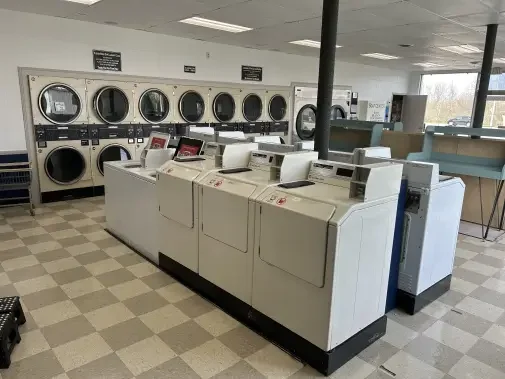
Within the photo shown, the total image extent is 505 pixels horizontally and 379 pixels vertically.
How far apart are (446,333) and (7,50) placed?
604 cm

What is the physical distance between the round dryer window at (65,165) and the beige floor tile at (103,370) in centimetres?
412

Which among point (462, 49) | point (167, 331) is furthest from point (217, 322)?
point (462, 49)

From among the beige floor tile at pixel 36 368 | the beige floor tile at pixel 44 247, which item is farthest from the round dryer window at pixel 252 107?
the beige floor tile at pixel 36 368

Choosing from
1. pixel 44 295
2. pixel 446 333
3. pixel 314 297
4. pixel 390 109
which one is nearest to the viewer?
pixel 314 297

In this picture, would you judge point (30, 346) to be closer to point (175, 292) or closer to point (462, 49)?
point (175, 292)

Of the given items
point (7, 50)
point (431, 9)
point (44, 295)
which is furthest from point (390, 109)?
point (44, 295)

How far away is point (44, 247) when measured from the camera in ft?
13.4

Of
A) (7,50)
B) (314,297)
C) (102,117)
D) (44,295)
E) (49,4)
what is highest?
(49,4)

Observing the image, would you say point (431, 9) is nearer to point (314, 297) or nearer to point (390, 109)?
point (314, 297)

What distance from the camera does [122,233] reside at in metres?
4.28

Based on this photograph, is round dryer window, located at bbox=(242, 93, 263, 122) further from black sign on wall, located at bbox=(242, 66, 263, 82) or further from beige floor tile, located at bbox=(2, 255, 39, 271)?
beige floor tile, located at bbox=(2, 255, 39, 271)

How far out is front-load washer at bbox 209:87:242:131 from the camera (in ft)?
23.7

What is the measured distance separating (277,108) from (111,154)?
3893 mm

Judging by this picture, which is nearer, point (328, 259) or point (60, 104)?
point (328, 259)
